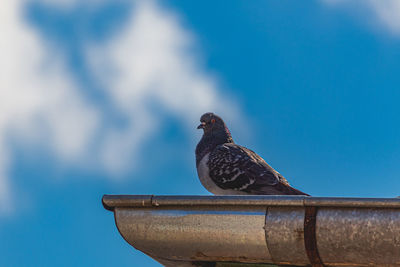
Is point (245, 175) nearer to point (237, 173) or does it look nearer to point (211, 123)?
point (237, 173)

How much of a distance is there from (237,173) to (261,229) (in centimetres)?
438

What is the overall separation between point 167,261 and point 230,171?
396cm

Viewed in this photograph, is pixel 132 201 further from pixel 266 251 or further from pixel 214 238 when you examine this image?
pixel 266 251

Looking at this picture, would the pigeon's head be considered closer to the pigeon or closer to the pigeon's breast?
the pigeon

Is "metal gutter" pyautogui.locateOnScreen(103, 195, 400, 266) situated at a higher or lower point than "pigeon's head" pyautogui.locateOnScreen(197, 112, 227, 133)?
lower

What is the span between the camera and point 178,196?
11.5 feet

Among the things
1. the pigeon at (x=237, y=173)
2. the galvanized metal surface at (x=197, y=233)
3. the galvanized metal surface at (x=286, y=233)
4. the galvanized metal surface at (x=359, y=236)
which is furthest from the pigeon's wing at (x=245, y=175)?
the galvanized metal surface at (x=359, y=236)

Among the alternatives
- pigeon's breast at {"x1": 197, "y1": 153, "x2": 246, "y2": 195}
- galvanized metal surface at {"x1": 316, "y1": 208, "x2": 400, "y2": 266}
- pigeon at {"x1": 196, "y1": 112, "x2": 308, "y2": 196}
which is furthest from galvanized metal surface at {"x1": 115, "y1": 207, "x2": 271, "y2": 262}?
pigeon's breast at {"x1": 197, "y1": 153, "x2": 246, "y2": 195}

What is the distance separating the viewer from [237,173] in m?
7.67

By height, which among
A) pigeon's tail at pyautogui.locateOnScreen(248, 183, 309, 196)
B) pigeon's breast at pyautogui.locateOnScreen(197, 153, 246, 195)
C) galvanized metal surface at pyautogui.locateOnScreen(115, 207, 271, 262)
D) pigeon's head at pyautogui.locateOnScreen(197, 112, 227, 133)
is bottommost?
galvanized metal surface at pyautogui.locateOnScreen(115, 207, 271, 262)

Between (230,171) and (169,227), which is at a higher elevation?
(230,171)

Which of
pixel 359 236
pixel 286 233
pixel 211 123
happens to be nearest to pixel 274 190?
pixel 211 123

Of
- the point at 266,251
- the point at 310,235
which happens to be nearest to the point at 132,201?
the point at 266,251

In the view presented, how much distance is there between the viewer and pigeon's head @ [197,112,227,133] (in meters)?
9.23
